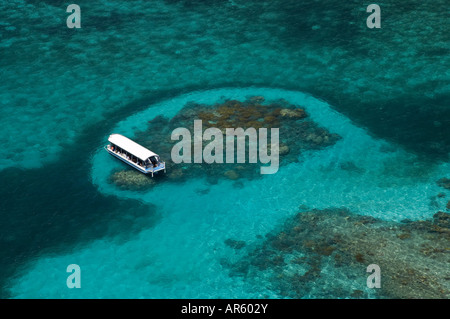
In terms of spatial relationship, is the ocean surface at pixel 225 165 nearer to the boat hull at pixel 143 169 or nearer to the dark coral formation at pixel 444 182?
the dark coral formation at pixel 444 182

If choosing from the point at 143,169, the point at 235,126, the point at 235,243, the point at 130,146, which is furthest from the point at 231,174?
the point at 130,146

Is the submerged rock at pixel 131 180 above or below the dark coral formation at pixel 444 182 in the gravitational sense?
below

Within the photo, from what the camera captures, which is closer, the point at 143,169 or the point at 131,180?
the point at 143,169

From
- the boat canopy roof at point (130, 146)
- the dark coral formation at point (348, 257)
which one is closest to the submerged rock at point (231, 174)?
the boat canopy roof at point (130, 146)

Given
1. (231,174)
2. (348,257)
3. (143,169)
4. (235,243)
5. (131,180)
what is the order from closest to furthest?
(348,257) → (235,243) → (143,169) → (131,180) → (231,174)

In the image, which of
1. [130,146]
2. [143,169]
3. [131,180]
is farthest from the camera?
[130,146]

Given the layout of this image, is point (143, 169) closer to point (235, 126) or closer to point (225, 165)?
point (225, 165)

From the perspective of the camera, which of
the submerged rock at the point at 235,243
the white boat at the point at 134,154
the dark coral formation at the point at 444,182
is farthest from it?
the white boat at the point at 134,154

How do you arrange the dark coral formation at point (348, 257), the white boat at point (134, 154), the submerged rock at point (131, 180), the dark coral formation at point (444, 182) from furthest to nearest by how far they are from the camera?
the white boat at point (134, 154), the submerged rock at point (131, 180), the dark coral formation at point (444, 182), the dark coral formation at point (348, 257)
